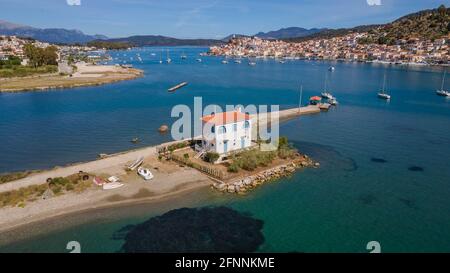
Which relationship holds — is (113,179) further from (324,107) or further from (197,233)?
(324,107)

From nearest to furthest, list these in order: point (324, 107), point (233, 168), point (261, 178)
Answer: point (261, 178) → point (233, 168) → point (324, 107)

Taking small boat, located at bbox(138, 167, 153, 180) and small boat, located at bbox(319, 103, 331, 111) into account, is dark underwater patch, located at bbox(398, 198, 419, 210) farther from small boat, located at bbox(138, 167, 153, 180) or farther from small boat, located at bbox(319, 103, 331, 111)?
small boat, located at bbox(319, 103, 331, 111)

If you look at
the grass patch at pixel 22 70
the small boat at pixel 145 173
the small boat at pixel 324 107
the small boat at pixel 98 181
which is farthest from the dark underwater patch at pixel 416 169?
the grass patch at pixel 22 70

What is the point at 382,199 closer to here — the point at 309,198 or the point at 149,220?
the point at 309,198

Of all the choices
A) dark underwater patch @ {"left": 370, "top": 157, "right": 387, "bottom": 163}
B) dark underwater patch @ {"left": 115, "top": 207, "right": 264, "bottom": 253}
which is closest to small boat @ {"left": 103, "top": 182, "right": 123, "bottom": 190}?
dark underwater patch @ {"left": 115, "top": 207, "right": 264, "bottom": 253}

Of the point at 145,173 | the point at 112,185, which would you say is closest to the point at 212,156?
the point at 145,173
